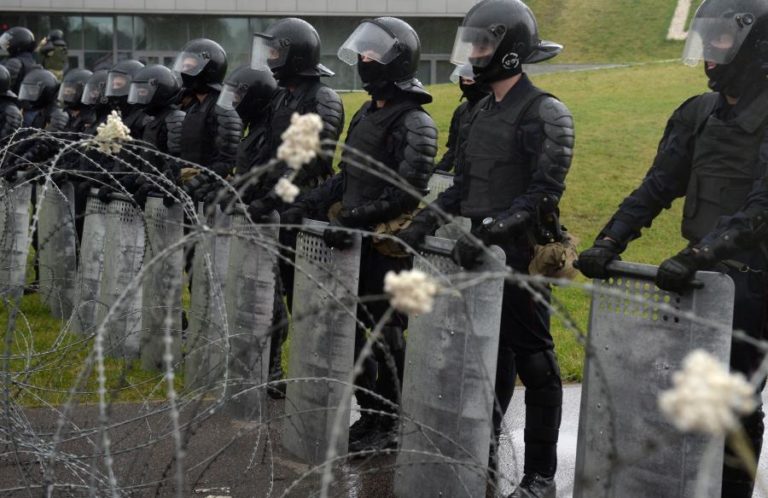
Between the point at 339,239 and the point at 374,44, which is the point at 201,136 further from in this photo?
the point at 339,239

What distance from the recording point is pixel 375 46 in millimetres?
6016

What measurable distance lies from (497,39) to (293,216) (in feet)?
5.58

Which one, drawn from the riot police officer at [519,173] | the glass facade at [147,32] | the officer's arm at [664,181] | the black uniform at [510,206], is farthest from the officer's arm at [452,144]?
the glass facade at [147,32]

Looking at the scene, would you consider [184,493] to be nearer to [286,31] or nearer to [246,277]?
[246,277]

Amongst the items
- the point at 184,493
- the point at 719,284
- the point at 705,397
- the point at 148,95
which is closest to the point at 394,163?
the point at 184,493

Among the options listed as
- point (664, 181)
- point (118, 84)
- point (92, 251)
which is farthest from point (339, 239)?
point (118, 84)

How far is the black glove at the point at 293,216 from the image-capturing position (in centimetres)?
628

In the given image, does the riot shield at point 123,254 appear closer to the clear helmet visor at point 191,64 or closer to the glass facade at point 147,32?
the clear helmet visor at point 191,64

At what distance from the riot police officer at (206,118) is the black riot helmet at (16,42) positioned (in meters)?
9.57

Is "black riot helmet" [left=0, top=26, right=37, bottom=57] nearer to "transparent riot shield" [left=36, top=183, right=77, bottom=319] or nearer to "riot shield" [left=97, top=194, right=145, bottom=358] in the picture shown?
"transparent riot shield" [left=36, top=183, right=77, bottom=319]

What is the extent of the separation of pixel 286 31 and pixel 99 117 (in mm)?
4667

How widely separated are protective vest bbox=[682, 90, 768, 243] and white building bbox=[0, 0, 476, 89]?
1226 inches

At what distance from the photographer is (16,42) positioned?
57.9 ft

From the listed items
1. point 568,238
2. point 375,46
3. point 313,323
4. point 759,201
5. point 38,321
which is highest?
point 375,46
